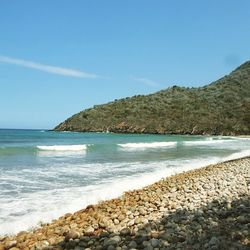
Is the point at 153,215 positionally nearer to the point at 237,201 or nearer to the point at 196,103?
the point at 237,201

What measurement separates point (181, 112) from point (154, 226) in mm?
109041

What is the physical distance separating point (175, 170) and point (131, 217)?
35.5ft

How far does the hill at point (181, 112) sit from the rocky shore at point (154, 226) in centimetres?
9297

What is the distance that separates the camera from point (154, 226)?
24.3ft

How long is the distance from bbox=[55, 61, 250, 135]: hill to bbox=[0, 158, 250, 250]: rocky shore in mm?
92970

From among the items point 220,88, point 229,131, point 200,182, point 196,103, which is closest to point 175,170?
point 200,182

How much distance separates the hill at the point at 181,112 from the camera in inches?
4180

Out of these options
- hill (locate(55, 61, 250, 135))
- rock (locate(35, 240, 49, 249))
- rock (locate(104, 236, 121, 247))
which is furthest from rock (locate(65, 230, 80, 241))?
hill (locate(55, 61, 250, 135))

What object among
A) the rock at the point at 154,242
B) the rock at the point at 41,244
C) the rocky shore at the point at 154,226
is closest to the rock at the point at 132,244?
the rocky shore at the point at 154,226

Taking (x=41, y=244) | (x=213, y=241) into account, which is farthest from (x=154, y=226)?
(x=41, y=244)

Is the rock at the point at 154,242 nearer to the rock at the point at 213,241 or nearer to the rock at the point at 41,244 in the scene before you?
the rock at the point at 213,241

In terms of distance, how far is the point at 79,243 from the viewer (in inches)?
262

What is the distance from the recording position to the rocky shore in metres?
6.43

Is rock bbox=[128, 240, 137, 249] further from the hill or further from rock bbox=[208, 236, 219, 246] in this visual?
the hill
